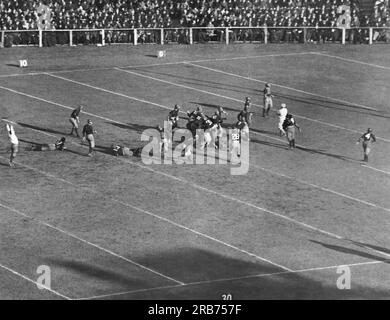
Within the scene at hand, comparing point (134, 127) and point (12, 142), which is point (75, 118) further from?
point (12, 142)

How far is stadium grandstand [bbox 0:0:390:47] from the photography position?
57.6 m

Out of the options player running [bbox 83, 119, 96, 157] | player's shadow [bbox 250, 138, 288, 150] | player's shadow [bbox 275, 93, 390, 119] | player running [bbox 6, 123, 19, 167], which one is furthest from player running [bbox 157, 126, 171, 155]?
player's shadow [bbox 275, 93, 390, 119]

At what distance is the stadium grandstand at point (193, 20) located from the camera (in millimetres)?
57625

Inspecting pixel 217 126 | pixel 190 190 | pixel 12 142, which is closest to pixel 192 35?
pixel 217 126

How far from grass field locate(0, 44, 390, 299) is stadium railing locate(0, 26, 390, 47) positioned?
108 cm

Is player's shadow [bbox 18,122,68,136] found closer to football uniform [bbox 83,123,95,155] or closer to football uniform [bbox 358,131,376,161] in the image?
football uniform [bbox 83,123,95,155]

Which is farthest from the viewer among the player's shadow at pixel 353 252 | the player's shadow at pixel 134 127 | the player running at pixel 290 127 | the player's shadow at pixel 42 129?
the player's shadow at pixel 134 127

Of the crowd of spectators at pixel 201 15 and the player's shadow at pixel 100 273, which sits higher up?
the crowd of spectators at pixel 201 15

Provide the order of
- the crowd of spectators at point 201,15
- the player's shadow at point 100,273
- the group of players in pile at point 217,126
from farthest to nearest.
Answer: the crowd of spectators at point 201,15, the group of players in pile at point 217,126, the player's shadow at point 100,273

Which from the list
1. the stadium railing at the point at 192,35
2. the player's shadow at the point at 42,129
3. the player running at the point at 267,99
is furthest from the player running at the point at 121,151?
the stadium railing at the point at 192,35

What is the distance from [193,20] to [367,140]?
20.8m

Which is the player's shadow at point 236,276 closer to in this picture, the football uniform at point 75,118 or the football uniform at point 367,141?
the football uniform at point 367,141

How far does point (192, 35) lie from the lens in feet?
198

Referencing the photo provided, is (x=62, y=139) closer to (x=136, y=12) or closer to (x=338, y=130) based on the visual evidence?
(x=338, y=130)
